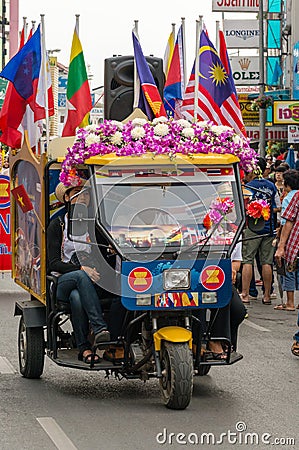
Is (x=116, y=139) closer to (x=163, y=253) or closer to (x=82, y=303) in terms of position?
(x=163, y=253)

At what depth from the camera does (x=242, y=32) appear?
42.0 m

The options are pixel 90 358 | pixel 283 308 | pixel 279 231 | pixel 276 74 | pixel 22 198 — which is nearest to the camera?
pixel 90 358

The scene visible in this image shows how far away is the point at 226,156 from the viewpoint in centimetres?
911

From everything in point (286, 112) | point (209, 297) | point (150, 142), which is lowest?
point (209, 297)

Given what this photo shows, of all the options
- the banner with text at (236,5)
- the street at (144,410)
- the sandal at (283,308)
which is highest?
the banner with text at (236,5)

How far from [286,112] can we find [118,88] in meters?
18.4

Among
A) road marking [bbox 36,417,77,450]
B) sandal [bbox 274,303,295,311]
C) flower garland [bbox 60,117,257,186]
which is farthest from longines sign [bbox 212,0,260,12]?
road marking [bbox 36,417,77,450]

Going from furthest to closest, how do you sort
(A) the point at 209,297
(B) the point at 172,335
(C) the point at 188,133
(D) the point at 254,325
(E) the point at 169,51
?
1. (E) the point at 169,51
2. (D) the point at 254,325
3. (C) the point at 188,133
4. (A) the point at 209,297
5. (B) the point at 172,335

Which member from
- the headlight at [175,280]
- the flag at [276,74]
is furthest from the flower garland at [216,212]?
the flag at [276,74]

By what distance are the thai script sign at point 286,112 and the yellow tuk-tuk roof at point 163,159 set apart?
21516 mm

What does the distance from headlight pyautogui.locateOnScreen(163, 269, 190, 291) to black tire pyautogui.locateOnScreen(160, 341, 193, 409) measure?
434 millimetres

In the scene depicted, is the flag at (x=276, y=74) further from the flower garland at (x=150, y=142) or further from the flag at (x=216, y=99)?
the flower garland at (x=150, y=142)

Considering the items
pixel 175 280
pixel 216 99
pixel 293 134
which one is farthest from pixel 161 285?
pixel 293 134

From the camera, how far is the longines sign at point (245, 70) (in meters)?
42.1
